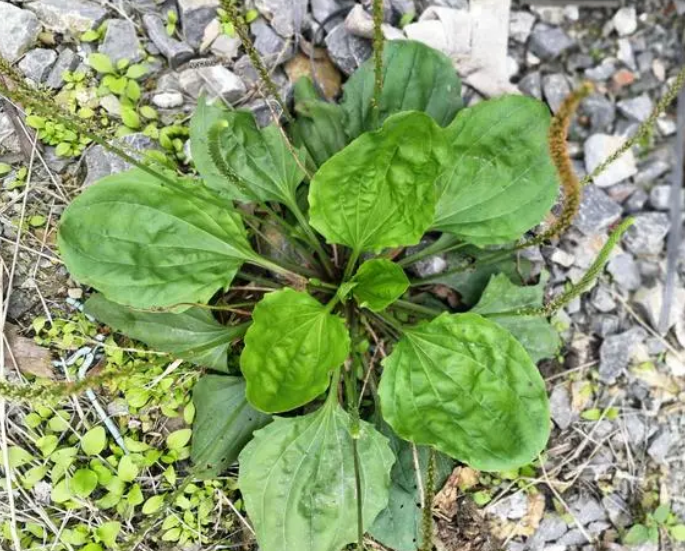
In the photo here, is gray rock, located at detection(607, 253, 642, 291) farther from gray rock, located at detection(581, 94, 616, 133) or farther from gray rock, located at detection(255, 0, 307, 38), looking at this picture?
gray rock, located at detection(255, 0, 307, 38)

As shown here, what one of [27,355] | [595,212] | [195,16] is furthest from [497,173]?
[27,355]

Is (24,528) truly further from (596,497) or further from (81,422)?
(596,497)

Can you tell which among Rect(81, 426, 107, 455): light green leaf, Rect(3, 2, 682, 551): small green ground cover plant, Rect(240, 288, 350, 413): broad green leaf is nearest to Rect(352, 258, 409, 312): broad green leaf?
Rect(3, 2, 682, 551): small green ground cover plant

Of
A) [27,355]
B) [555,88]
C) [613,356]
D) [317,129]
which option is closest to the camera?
[27,355]

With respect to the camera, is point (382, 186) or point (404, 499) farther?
point (404, 499)

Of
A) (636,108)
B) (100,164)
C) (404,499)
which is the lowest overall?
(404,499)

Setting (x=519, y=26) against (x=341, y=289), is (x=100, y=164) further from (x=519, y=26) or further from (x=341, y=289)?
(x=519, y=26)

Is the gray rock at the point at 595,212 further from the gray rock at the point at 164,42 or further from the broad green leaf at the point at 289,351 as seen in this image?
the gray rock at the point at 164,42

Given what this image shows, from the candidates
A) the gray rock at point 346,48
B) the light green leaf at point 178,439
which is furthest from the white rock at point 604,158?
the light green leaf at point 178,439
